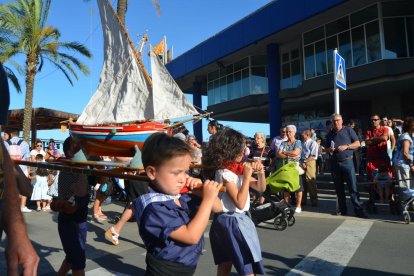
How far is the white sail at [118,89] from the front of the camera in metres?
7.59

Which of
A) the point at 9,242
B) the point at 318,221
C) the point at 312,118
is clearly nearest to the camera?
Result: the point at 9,242

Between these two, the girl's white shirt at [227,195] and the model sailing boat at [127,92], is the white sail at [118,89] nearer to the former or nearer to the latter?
the model sailing boat at [127,92]

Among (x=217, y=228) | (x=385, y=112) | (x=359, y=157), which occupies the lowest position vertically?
(x=217, y=228)

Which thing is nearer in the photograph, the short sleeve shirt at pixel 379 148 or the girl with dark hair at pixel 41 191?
the short sleeve shirt at pixel 379 148

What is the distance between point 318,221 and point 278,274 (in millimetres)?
3267

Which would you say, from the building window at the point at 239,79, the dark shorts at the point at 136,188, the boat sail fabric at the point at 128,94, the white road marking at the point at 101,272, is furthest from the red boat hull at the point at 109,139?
the building window at the point at 239,79

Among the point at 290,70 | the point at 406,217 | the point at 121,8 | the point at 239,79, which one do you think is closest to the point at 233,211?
the point at 406,217

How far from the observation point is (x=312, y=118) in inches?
886

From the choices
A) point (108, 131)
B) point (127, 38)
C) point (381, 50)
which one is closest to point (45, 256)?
point (108, 131)

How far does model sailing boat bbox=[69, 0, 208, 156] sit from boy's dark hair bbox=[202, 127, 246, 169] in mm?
3105

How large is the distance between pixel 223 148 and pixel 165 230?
3.69 feet

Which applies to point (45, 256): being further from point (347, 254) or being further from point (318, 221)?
point (318, 221)

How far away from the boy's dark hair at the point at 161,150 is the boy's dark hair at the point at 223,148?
81 centimetres

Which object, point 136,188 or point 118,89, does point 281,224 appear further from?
point 118,89
